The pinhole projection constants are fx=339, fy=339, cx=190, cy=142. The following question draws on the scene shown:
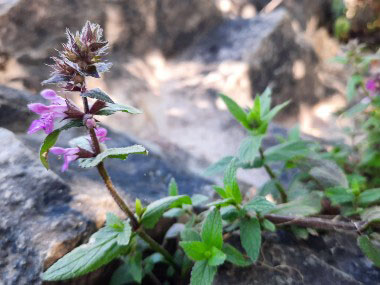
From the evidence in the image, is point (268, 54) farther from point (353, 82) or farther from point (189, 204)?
point (189, 204)

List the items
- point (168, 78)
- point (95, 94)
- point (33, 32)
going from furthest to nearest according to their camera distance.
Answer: point (168, 78)
point (33, 32)
point (95, 94)

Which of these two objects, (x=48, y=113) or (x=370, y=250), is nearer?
(x=48, y=113)

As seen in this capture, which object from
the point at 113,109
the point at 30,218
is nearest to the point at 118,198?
the point at 113,109

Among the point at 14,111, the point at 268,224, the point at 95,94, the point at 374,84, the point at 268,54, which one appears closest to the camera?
the point at 95,94

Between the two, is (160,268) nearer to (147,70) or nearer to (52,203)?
(52,203)

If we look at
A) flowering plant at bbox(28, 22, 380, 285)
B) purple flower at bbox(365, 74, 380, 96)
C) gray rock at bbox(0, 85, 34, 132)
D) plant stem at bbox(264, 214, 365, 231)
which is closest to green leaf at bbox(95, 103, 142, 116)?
flowering plant at bbox(28, 22, 380, 285)

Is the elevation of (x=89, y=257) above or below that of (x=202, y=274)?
above

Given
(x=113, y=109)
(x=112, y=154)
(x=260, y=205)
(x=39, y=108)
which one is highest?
(x=39, y=108)

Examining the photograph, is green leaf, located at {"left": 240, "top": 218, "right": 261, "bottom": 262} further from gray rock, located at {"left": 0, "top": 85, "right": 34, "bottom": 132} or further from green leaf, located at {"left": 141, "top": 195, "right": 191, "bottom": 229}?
gray rock, located at {"left": 0, "top": 85, "right": 34, "bottom": 132}
